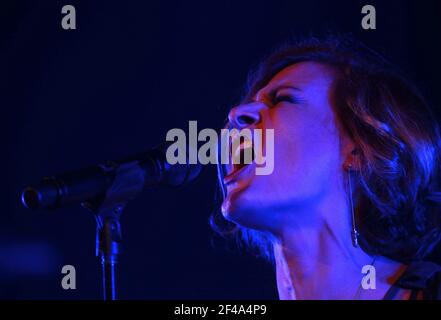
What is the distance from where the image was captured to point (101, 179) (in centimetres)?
138

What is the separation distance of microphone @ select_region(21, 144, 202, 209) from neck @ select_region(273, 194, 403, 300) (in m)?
0.34

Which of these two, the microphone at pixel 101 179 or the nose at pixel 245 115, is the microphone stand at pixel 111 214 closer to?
the microphone at pixel 101 179

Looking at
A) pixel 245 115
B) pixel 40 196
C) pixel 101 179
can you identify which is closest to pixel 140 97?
pixel 245 115

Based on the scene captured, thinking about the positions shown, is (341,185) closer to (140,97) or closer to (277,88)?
(277,88)

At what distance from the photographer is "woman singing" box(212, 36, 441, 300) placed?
162 centimetres

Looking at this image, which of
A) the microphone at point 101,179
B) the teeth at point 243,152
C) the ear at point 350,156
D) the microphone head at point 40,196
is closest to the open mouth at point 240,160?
the teeth at point 243,152

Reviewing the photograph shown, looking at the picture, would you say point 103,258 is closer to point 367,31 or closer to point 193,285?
point 193,285

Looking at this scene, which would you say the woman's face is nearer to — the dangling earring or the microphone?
the dangling earring

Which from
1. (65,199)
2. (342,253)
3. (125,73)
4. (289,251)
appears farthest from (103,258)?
(125,73)

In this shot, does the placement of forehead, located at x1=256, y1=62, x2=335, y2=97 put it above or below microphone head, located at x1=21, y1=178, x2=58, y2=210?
above

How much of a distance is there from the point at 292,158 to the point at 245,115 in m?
0.19

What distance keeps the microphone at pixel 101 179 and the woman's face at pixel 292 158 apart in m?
0.16

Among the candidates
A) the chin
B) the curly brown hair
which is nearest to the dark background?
the curly brown hair

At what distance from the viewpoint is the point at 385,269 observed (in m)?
1.61
